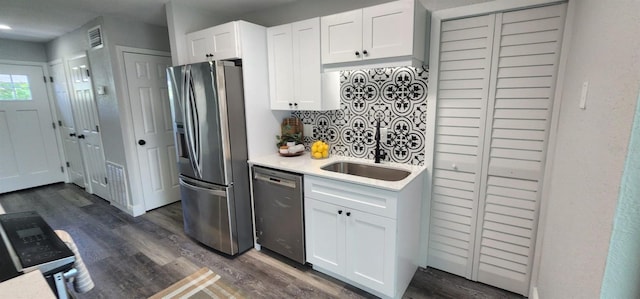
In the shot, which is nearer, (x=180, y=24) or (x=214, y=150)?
(x=214, y=150)

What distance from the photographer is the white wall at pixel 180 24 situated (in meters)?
2.66

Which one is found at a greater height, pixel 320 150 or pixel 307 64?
pixel 307 64

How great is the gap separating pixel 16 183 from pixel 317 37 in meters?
5.56

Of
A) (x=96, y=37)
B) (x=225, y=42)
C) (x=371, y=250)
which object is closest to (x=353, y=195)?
(x=371, y=250)

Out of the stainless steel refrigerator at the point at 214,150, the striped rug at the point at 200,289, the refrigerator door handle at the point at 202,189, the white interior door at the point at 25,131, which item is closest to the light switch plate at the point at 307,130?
the stainless steel refrigerator at the point at 214,150

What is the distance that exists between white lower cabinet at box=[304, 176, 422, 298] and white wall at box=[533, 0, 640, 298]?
0.80m

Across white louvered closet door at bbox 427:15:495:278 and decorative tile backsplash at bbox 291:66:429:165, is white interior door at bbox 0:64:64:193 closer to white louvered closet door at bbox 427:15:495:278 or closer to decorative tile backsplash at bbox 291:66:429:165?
decorative tile backsplash at bbox 291:66:429:165

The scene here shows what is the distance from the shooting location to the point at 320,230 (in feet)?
7.16

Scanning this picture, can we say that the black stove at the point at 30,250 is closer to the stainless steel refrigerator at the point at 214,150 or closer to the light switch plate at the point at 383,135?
the stainless steel refrigerator at the point at 214,150

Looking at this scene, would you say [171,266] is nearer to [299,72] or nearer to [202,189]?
[202,189]

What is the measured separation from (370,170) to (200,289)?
65.0 inches

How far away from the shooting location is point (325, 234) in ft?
Answer: 7.09

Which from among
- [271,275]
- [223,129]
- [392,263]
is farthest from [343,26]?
[271,275]

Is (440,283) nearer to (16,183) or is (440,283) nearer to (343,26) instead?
(343,26)
